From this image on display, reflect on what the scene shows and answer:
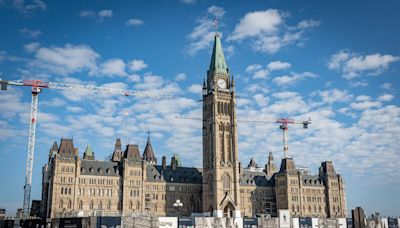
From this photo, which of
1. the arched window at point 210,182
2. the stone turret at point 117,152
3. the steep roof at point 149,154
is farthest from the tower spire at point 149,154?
the arched window at point 210,182

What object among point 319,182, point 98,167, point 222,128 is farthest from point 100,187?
point 319,182

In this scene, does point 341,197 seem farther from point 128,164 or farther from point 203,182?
point 128,164

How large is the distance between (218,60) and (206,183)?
39.2 m

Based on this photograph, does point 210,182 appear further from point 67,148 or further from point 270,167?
point 270,167

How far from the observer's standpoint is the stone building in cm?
11531

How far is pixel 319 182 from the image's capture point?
150750mm

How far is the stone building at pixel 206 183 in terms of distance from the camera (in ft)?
378

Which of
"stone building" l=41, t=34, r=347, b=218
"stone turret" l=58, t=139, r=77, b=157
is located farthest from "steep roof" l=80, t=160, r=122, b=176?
"stone turret" l=58, t=139, r=77, b=157

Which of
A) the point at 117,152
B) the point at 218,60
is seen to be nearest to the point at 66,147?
the point at 117,152

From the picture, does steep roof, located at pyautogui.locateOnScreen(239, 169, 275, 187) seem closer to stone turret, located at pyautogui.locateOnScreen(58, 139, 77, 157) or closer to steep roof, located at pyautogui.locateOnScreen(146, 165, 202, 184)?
steep roof, located at pyautogui.locateOnScreen(146, 165, 202, 184)

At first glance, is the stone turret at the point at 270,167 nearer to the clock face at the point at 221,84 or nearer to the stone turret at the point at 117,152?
the clock face at the point at 221,84

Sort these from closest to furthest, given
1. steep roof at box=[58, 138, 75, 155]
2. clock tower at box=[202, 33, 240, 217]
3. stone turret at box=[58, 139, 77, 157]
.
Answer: stone turret at box=[58, 139, 77, 157] < steep roof at box=[58, 138, 75, 155] < clock tower at box=[202, 33, 240, 217]

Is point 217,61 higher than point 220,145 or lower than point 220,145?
higher

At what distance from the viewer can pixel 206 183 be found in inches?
5143
